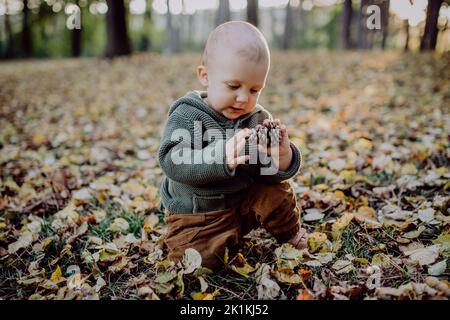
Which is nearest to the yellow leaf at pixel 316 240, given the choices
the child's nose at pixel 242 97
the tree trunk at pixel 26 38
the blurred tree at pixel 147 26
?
the child's nose at pixel 242 97

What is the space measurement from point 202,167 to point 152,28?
24.7 meters

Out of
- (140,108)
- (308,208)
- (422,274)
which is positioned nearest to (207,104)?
(308,208)

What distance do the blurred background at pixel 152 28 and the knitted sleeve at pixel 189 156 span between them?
7.24 meters

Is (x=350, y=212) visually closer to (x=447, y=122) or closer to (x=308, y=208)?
(x=308, y=208)

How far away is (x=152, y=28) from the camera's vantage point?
79.3 feet

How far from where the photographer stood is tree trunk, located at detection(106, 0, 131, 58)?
34.3 feet

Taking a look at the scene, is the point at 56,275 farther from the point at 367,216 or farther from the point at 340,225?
the point at 367,216

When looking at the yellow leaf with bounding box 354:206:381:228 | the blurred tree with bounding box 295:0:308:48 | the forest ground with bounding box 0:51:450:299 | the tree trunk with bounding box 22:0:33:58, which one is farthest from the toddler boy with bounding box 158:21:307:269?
the blurred tree with bounding box 295:0:308:48

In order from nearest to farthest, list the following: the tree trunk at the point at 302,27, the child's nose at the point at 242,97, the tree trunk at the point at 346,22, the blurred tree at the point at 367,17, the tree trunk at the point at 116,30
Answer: the child's nose at the point at 242,97, the blurred tree at the point at 367,17, the tree trunk at the point at 116,30, the tree trunk at the point at 346,22, the tree trunk at the point at 302,27

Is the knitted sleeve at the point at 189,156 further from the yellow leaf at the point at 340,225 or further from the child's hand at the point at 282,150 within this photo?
the yellow leaf at the point at 340,225

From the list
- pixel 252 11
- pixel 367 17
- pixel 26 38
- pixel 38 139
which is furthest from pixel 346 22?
pixel 26 38

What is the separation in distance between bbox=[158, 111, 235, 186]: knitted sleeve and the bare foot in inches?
23.7

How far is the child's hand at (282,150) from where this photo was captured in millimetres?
1645

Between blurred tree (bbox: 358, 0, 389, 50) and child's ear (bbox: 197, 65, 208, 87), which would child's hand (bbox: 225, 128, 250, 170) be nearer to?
child's ear (bbox: 197, 65, 208, 87)
